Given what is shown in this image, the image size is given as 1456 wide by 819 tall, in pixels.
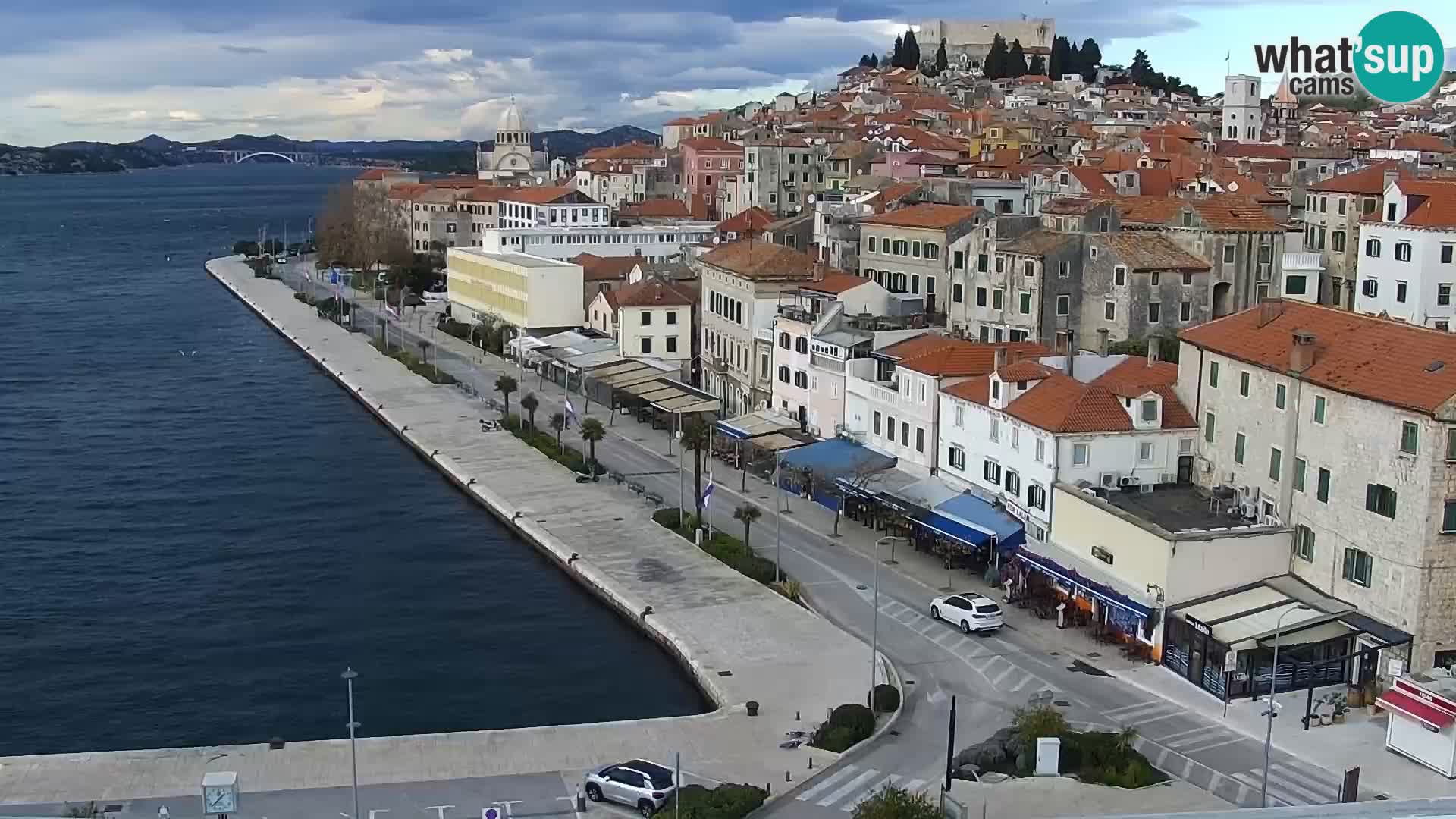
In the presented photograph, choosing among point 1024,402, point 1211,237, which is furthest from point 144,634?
point 1211,237

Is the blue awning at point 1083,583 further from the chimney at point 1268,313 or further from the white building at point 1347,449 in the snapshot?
the chimney at point 1268,313

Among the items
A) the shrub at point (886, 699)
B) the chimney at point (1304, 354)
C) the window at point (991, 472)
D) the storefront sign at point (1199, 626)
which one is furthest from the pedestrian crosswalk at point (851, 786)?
the window at point (991, 472)

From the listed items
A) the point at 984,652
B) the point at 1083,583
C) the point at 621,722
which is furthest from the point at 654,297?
the point at 621,722

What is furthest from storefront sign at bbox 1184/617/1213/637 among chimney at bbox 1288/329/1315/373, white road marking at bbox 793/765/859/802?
white road marking at bbox 793/765/859/802

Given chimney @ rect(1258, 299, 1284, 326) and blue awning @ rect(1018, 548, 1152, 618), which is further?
chimney @ rect(1258, 299, 1284, 326)

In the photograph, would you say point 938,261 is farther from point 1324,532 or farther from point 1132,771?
point 1132,771

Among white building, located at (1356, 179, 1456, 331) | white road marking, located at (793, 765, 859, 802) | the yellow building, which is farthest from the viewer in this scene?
the yellow building

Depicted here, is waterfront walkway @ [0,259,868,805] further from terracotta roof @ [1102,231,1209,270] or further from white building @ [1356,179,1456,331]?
→ white building @ [1356,179,1456,331]
